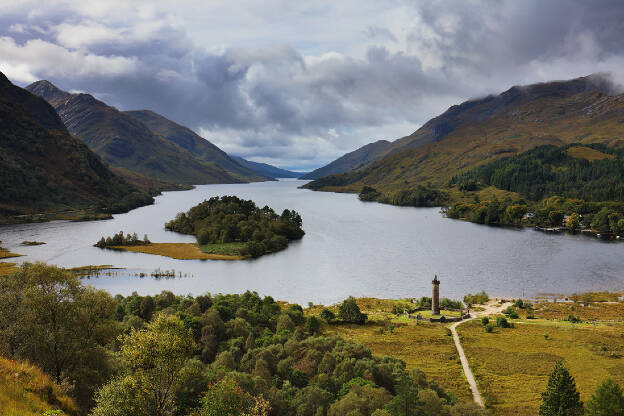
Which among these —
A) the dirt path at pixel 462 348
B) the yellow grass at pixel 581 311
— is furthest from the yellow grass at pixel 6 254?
the yellow grass at pixel 581 311

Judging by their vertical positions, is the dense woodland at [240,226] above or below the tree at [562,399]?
above

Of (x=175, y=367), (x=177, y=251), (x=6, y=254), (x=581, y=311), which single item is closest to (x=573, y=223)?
Result: (x=581, y=311)

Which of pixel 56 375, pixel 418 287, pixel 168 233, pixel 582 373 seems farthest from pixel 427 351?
pixel 168 233

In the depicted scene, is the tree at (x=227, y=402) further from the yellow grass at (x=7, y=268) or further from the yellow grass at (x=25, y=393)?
the yellow grass at (x=7, y=268)

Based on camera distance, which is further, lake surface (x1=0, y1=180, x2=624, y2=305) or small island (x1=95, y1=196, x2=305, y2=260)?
small island (x1=95, y1=196, x2=305, y2=260)

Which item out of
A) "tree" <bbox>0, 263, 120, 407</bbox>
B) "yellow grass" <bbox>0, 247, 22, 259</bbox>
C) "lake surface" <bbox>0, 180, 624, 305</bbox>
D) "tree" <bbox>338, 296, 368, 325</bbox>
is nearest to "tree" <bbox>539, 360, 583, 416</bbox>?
"tree" <bbox>338, 296, 368, 325</bbox>

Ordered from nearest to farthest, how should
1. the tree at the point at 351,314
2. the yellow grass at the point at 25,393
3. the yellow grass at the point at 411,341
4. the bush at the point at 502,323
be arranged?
the yellow grass at the point at 25,393 < the yellow grass at the point at 411,341 < the bush at the point at 502,323 < the tree at the point at 351,314

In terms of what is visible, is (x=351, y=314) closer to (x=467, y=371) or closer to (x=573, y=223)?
(x=467, y=371)

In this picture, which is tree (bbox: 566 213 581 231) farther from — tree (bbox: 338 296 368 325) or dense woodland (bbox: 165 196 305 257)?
tree (bbox: 338 296 368 325)
